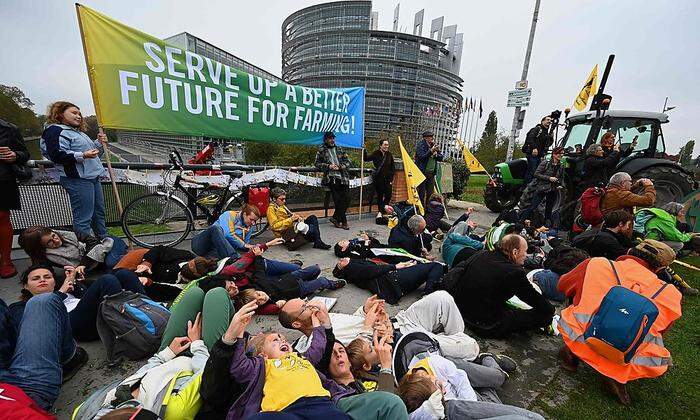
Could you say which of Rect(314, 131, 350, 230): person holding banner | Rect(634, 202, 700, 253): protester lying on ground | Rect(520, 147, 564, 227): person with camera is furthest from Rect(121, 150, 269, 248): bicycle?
Rect(634, 202, 700, 253): protester lying on ground

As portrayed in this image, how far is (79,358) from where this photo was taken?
2.23m

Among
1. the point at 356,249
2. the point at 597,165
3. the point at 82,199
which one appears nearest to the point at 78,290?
the point at 82,199

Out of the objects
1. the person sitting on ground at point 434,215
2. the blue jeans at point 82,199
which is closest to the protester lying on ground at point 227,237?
the blue jeans at point 82,199

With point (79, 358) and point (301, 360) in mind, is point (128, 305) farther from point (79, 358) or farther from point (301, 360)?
point (301, 360)

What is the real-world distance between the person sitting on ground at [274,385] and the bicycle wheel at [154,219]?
356 centimetres

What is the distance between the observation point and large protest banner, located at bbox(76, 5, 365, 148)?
368 cm

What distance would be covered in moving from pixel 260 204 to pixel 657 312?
4882mm

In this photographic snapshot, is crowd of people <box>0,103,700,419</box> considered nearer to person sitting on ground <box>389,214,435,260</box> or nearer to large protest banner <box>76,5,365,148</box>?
person sitting on ground <box>389,214,435,260</box>

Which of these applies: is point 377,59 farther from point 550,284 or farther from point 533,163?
point 550,284

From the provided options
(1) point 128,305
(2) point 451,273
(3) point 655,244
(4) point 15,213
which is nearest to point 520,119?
(3) point 655,244

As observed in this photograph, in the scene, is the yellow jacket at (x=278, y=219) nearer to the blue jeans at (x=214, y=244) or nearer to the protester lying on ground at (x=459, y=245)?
the blue jeans at (x=214, y=244)

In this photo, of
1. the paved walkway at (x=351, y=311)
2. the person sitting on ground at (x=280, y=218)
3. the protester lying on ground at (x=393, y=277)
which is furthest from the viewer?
the person sitting on ground at (x=280, y=218)

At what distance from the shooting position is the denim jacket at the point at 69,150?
3.31 meters

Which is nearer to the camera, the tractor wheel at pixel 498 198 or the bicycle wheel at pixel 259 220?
the bicycle wheel at pixel 259 220
